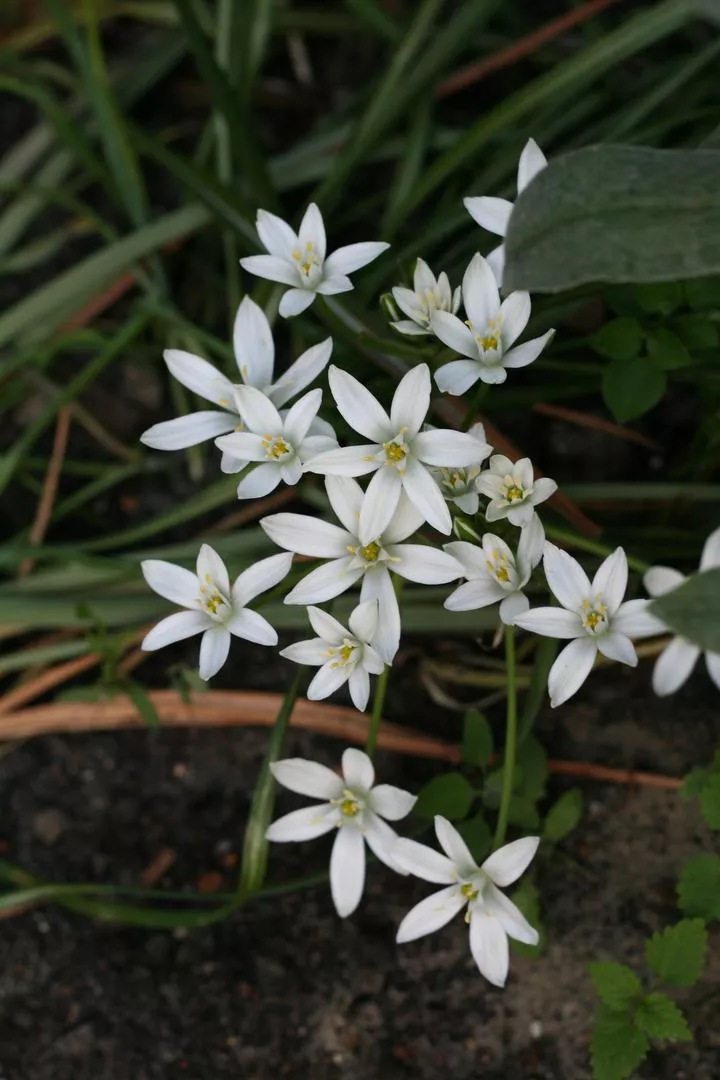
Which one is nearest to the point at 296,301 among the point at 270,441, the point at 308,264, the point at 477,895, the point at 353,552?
the point at 308,264

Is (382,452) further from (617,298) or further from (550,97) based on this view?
(550,97)

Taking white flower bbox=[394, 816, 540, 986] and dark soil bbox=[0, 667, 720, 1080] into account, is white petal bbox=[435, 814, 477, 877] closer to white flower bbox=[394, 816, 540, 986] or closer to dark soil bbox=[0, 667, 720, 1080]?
white flower bbox=[394, 816, 540, 986]

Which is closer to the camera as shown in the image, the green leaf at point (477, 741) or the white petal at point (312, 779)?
the white petal at point (312, 779)

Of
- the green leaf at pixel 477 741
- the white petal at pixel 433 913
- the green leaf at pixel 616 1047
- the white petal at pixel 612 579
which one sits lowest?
the green leaf at pixel 616 1047

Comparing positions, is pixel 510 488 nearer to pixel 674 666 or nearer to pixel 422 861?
pixel 674 666

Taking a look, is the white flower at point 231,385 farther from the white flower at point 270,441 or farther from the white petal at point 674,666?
the white petal at point 674,666

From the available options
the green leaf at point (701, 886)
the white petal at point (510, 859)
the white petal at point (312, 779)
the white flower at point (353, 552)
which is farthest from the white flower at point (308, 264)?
the green leaf at point (701, 886)

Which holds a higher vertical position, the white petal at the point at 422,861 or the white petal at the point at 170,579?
the white petal at the point at 170,579

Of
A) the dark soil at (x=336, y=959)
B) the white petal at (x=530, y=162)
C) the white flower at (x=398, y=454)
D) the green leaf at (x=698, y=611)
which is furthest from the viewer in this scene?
the dark soil at (x=336, y=959)

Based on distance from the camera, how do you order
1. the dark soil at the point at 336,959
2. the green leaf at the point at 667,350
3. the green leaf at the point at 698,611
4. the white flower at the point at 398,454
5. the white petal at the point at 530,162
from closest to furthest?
the green leaf at the point at 698,611
the white flower at the point at 398,454
the white petal at the point at 530,162
the green leaf at the point at 667,350
the dark soil at the point at 336,959
